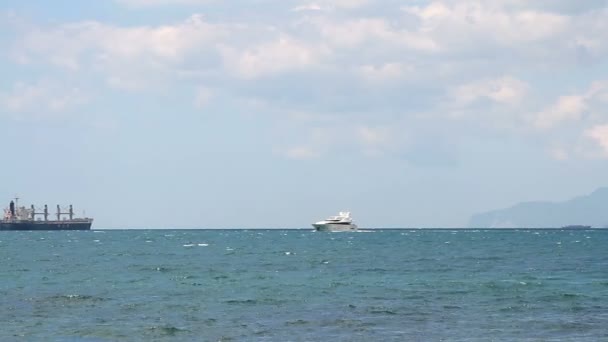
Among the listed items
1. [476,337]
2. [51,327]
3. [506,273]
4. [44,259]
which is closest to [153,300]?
[51,327]

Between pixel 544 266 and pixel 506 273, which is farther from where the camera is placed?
pixel 544 266

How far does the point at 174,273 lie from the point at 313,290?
2059 cm

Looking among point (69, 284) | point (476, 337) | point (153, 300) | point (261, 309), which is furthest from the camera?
point (69, 284)

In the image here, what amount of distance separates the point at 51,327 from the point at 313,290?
2142cm

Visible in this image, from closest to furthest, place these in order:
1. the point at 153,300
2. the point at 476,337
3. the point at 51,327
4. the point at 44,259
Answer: the point at 476,337 < the point at 51,327 < the point at 153,300 < the point at 44,259

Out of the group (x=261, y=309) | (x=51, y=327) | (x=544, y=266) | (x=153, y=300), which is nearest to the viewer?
(x=51, y=327)

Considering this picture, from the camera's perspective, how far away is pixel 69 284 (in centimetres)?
6738

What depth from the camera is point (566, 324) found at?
4397cm

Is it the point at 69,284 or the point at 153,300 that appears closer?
the point at 153,300

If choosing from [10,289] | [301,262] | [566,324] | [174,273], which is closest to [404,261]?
[301,262]

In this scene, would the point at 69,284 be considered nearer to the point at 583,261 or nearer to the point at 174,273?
the point at 174,273

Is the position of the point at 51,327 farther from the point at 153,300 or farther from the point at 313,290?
the point at 313,290

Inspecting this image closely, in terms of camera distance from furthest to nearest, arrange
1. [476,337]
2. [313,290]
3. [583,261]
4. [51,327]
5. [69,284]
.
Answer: [583,261] → [69,284] → [313,290] → [51,327] → [476,337]

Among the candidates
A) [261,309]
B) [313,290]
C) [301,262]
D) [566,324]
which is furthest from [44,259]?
[566,324]
